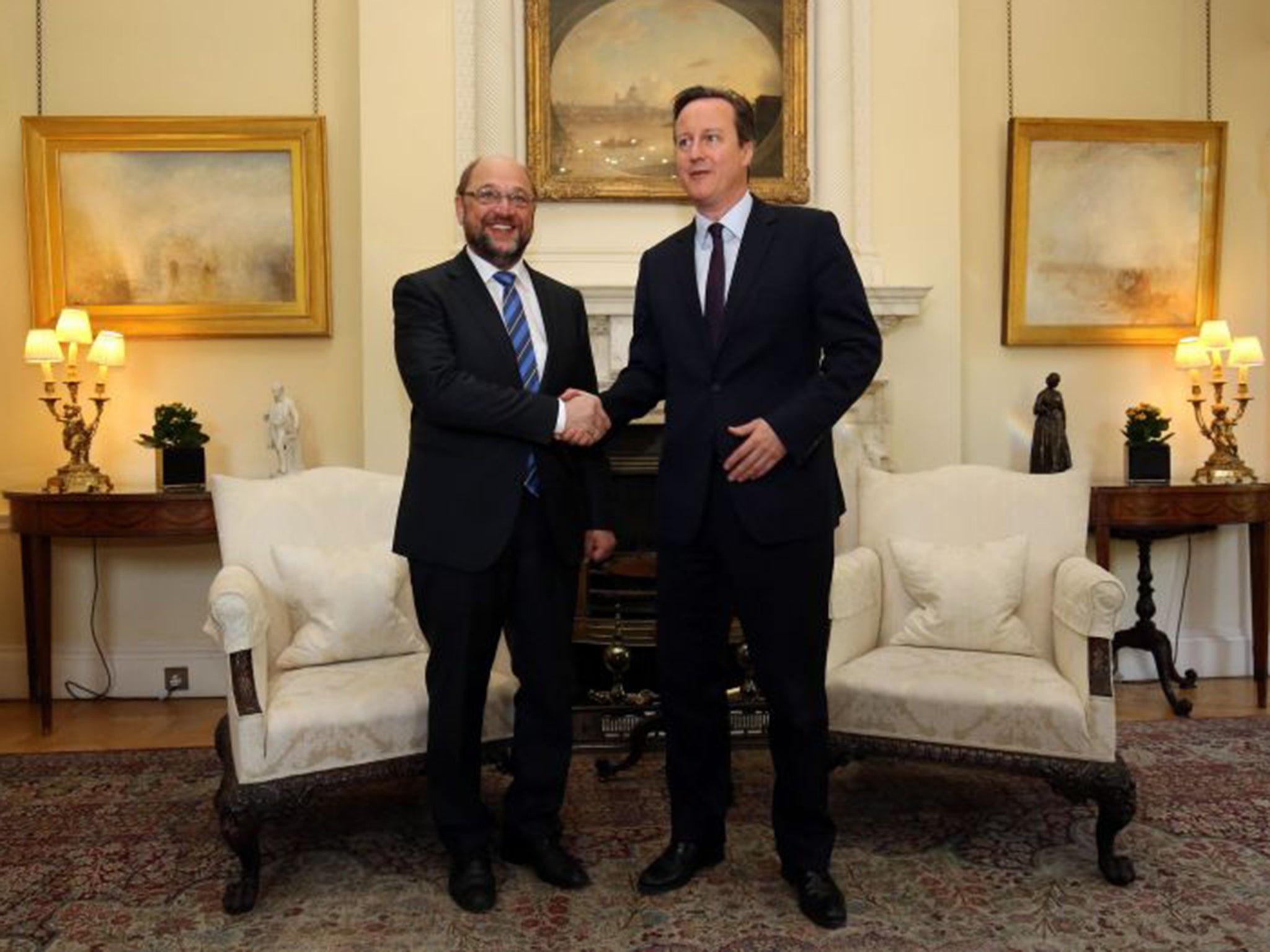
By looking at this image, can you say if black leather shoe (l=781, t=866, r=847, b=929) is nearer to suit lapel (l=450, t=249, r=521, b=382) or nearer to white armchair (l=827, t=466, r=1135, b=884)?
white armchair (l=827, t=466, r=1135, b=884)

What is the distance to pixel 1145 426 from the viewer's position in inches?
180

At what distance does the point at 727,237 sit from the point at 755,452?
0.53 m

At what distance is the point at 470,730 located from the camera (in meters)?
Result: 2.61

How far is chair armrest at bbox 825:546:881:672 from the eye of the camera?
3119 mm

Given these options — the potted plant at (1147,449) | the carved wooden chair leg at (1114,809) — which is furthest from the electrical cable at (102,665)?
the potted plant at (1147,449)

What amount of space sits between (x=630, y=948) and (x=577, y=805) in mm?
911

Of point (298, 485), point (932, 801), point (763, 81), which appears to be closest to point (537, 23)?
point (763, 81)

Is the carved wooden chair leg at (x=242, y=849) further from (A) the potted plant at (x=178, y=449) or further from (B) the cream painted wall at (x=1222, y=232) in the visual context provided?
(B) the cream painted wall at (x=1222, y=232)

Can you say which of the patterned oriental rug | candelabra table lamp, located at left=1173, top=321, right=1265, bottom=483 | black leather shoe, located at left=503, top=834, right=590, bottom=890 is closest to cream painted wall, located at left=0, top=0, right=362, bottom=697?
the patterned oriental rug

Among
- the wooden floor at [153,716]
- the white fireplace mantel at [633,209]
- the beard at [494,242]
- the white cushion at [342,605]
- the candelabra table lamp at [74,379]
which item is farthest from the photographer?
the white fireplace mantel at [633,209]

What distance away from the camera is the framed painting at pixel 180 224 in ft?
15.0

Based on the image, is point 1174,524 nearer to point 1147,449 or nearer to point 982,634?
point 1147,449

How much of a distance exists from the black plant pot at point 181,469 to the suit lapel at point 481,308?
2.16 m

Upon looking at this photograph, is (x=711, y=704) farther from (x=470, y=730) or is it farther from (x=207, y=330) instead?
(x=207, y=330)
